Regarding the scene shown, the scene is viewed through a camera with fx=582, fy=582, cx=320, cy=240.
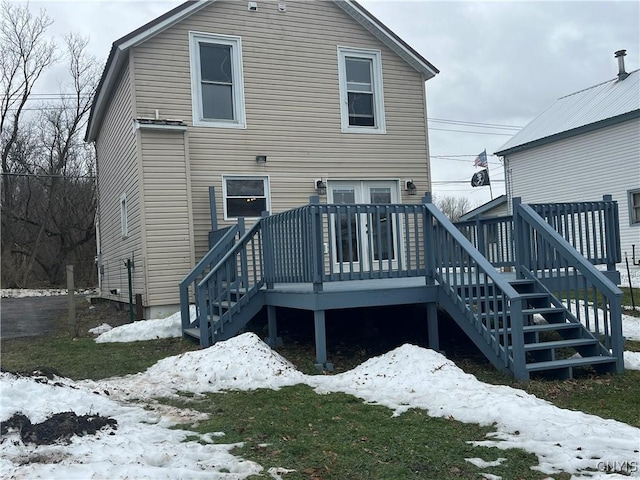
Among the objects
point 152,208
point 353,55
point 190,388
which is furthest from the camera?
point 353,55

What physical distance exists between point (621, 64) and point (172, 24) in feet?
57.4

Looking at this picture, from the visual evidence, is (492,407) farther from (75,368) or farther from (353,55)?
(353,55)

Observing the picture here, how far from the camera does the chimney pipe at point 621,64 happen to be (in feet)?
69.2

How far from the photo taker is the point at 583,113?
20.7 m

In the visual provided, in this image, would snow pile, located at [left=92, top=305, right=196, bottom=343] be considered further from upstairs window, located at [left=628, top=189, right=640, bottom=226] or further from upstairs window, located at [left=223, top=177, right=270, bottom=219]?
upstairs window, located at [left=628, top=189, right=640, bottom=226]

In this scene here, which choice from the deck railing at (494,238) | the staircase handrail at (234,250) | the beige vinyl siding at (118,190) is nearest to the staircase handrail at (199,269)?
the staircase handrail at (234,250)

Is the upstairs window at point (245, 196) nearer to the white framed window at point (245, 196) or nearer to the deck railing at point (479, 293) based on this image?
the white framed window at point (245, 196)

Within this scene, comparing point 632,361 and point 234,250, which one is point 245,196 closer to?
point 234,250

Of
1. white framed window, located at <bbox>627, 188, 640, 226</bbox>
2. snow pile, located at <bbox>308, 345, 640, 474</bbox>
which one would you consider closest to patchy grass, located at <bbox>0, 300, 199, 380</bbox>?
snow pile, located at <bbox>308, 345, 640, 474</bbox>

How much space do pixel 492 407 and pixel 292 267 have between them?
3225 mm

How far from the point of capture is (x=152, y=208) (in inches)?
412

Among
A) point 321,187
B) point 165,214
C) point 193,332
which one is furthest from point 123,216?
point 193,332

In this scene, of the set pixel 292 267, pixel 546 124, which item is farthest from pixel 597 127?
pixel 292 267

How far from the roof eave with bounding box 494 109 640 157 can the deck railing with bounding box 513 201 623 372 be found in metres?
12.9
